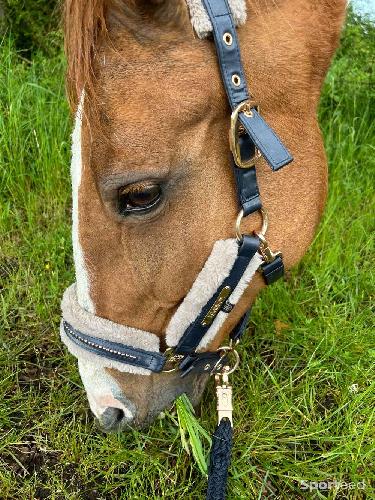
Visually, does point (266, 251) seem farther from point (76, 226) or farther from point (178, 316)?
point (76, 226)

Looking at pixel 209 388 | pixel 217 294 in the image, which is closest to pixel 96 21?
pixel 217 294

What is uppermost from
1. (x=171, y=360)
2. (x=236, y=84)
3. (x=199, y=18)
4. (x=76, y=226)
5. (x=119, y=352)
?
(x=199, y=18)

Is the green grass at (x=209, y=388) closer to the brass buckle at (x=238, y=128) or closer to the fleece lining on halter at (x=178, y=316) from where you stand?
the fleece lining on halter at (x=178, y=316)

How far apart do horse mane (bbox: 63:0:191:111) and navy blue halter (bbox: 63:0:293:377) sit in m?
0.11

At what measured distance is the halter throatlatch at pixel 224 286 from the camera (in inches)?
60.1

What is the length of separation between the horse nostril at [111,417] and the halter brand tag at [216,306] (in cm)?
45

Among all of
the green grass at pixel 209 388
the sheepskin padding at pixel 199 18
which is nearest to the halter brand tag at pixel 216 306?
the green grass at pixel 209 388

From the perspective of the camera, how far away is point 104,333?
5.87 feet

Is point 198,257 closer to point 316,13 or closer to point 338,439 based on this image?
point 316,13

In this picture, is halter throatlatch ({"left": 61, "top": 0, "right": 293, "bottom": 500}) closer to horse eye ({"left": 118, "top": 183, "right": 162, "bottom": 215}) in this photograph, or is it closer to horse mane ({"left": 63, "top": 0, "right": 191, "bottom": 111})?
horse mane ({"left": 63, "top": 0, "right": 191, "bottom": 111})

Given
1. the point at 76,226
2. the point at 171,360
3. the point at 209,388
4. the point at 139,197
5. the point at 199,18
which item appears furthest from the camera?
the point at 209,388

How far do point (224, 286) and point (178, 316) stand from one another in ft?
0.60

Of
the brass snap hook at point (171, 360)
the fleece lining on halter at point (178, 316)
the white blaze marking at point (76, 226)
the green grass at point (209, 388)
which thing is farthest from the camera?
the green grass at point (209, 388)

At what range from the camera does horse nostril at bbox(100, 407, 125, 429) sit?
193 centimetres
